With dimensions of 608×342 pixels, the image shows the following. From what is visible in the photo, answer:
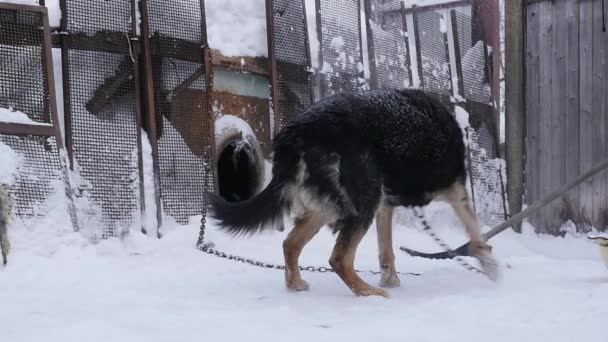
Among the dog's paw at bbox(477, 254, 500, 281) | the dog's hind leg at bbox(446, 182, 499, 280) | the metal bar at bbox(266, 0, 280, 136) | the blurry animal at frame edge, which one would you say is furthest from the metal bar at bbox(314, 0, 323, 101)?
the blurry animal at frame edge

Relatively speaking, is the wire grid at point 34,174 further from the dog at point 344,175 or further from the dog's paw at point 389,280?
the dog's paw at point 389,280

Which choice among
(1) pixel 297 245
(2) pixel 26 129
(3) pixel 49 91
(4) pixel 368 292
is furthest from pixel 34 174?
(4) pixel 368 292

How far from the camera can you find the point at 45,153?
4977mm

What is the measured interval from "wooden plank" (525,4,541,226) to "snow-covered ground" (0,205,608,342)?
4.71 ft

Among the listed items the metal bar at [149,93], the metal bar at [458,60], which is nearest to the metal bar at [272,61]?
the metal bar at [149,93]

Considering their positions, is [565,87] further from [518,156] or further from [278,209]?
[278,209]

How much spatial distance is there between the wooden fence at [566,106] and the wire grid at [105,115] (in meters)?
4.11

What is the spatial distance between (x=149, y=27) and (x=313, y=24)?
74.0 inches

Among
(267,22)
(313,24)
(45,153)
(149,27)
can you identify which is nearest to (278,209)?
(45,153)

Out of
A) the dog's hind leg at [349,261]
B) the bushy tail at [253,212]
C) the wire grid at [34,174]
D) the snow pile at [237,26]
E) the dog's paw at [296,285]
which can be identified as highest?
the snow pile at [237,26]

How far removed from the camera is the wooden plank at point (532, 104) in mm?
7250

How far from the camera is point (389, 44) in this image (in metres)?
7.55

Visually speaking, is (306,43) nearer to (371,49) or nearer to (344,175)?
(371,49)

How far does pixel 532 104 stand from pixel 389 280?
12.2 feet
